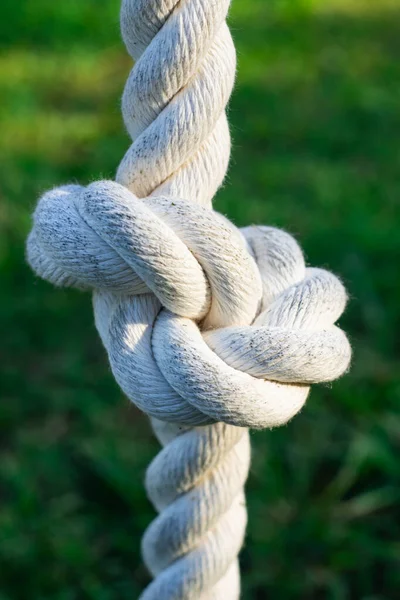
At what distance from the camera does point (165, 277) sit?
2.11 ft

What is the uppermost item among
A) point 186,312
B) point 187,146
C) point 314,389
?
point 187,146

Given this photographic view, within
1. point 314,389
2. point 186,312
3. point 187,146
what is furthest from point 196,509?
point 314,389

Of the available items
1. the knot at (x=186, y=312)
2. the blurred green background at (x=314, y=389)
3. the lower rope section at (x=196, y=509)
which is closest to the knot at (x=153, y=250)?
the knot at (x=186, y=312)

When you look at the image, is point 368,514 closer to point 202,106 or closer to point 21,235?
point 202,106

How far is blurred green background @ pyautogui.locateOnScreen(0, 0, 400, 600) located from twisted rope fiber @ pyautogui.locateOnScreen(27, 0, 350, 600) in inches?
16.1

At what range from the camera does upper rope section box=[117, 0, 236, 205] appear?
2.22 feet

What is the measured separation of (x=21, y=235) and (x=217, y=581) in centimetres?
144

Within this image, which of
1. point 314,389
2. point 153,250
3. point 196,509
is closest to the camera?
point 153,250

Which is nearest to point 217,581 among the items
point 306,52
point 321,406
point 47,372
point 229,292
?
point 229,292

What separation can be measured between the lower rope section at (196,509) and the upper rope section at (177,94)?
0.25 m

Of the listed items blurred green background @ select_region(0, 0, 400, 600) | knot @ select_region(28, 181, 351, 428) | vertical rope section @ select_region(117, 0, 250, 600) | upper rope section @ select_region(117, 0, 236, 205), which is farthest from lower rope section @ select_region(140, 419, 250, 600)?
blurred green background @ select_region(0, 0, 400, 600)

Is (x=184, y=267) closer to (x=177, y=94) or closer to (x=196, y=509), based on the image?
(x=177, y=94)

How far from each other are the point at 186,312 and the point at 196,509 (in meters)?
0.26

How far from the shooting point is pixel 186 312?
682mm
